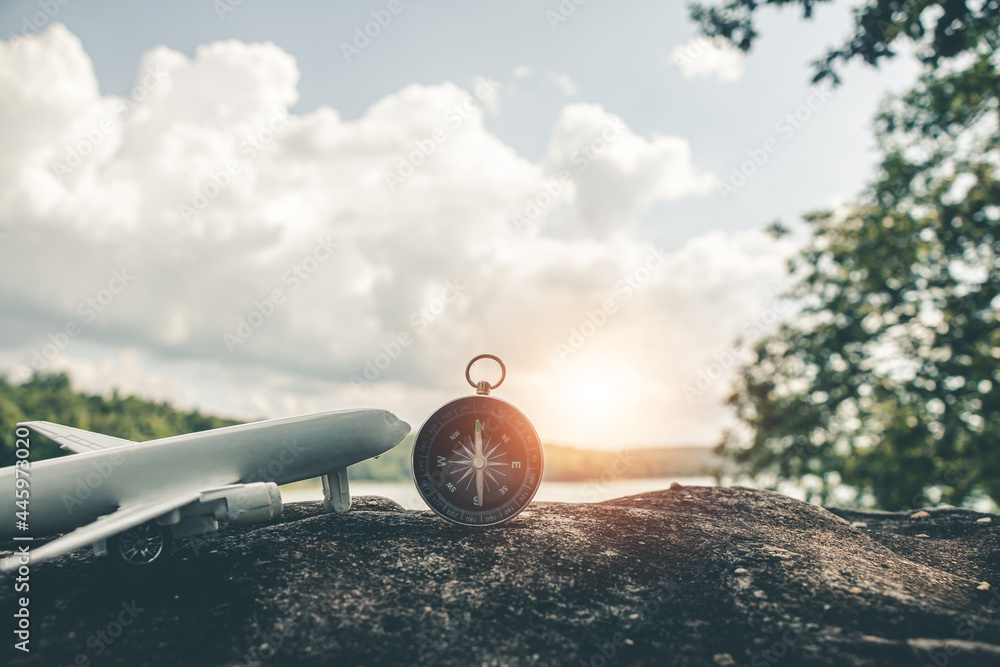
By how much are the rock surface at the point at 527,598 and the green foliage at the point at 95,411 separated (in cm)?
3098

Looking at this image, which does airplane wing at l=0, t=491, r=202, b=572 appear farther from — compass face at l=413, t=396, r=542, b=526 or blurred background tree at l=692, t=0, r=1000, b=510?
blurred background tree at l=692, t=0, r=1000, b=510

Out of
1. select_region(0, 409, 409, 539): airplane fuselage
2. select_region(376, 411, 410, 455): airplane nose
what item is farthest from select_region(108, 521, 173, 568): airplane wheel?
select_region(376, 411, 410, 455): airplane nose

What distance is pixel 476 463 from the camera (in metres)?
5.85

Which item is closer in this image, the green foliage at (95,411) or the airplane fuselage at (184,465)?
the airplane fuselage at (184,465)

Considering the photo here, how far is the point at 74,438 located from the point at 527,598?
615cm

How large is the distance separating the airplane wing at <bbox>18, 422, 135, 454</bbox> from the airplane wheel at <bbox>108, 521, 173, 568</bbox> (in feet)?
6.24

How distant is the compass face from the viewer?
5848 mm

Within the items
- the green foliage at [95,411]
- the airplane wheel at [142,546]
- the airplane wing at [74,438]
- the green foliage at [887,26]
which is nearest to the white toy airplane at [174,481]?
the airplane wheel at [142,546]

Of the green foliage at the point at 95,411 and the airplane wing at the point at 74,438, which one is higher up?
the green foliage at the point at 95,411

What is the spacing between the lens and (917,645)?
3977mm

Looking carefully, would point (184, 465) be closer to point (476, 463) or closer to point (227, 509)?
point (227, 509)

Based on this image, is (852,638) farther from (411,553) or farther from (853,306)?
(853,306)

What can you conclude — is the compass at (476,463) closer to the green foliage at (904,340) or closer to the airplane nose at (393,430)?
the airplane nose at (393,430)

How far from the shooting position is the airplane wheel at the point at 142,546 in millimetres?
5211
